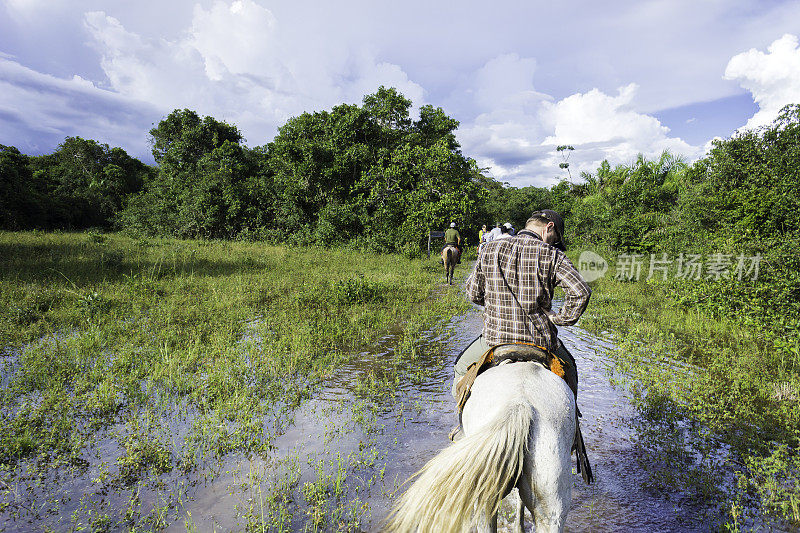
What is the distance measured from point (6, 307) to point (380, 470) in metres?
7.96

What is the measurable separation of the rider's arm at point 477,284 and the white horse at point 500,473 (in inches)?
45.3

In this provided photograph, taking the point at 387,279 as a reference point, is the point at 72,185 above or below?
above

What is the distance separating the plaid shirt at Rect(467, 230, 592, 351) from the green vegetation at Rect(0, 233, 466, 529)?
2.05 meters

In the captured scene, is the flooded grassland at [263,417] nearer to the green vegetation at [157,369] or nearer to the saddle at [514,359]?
the green vegetation at [157,369]

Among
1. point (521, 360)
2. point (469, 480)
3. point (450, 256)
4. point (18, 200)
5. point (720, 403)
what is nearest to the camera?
point (469, 480)

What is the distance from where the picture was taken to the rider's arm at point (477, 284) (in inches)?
126

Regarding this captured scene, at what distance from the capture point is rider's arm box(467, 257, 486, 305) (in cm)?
320

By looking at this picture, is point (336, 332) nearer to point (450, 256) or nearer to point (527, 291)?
point (527, 291)

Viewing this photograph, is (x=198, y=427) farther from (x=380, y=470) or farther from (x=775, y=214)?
(x=775, y=214)

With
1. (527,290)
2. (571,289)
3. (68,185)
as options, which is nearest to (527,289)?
(527,290)

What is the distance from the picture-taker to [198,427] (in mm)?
4137

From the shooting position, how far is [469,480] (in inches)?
76.9

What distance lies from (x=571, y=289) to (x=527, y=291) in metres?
0.33

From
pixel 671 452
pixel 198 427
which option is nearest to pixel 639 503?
pixel 671 452
